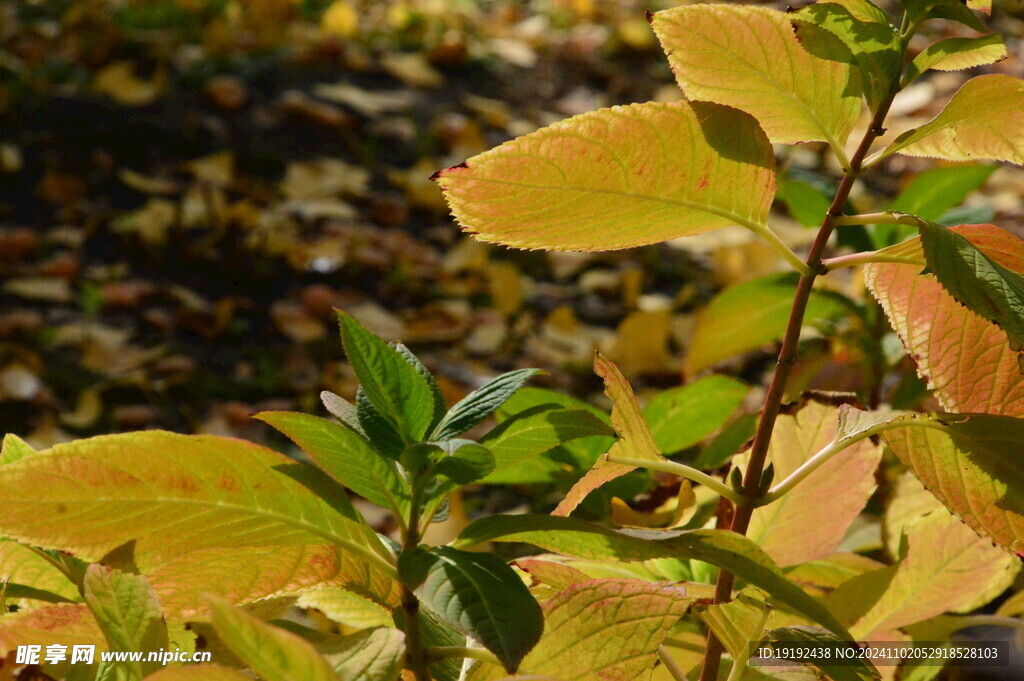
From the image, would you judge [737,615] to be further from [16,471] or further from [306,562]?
[16,471]

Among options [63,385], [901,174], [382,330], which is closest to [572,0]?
[901,174]

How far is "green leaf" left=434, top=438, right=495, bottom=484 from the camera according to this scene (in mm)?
443

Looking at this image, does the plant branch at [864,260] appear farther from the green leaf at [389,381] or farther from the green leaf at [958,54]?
the green leaf at [389,381]

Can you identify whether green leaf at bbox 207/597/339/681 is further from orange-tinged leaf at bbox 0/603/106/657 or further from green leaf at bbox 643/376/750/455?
green leaf at bbox 643/376/750/455

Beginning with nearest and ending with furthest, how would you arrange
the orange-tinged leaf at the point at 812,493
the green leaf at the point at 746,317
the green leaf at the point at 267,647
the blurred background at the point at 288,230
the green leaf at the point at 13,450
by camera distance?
the green leaf at the point at 267,647 < the green leaf at the point at 13,450 < the orange-tinged leaf at the point at 812,493 < the green leaf at the point at 746,317 < the blurred background at the point at 288,230

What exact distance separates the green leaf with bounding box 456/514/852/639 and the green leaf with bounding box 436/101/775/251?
16cm

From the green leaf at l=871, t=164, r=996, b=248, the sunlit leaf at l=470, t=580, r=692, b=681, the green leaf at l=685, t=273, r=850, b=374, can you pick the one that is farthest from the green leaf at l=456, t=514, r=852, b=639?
the green leaf at l=871, t=164, r=996, b=248

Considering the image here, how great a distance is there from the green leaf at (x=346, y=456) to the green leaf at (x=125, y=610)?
0.10m

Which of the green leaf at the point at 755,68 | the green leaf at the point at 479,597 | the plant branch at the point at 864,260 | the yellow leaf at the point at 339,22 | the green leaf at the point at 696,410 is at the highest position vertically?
the green leaf at the point at 755,68

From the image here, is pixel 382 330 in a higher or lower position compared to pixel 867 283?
lower

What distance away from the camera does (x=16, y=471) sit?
43 cm

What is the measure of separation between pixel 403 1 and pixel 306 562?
341 cm

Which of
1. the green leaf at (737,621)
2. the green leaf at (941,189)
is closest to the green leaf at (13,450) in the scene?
the green leaf at (737,621)

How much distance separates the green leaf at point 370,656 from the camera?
0.44 metres
